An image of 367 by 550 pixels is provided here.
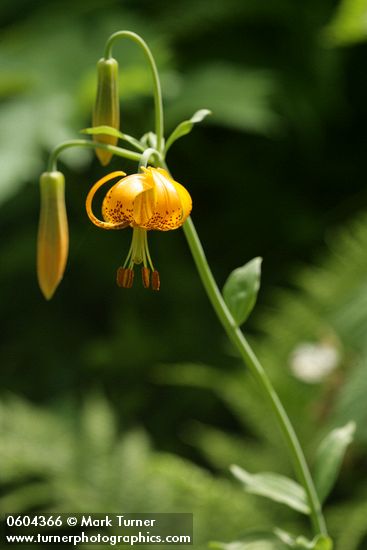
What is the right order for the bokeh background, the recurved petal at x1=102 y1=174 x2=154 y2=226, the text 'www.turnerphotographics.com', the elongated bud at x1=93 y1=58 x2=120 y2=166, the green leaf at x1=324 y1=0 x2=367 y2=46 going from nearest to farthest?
the recurved petal at x1=102 y1=174 x2=154 y2=226 < the elongated bud at x1=93 y1=58 x2=120 y2=166 < the green leaf at x1=324 y1=0 x2=367 y2=46 < the text 'www.turnerphotographics.com' < the bokeh background

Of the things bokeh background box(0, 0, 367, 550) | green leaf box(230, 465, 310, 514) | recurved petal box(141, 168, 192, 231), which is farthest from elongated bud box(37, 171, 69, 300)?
bokeh background box(0, 0, 367, 550)

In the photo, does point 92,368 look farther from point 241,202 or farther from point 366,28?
point 366,28

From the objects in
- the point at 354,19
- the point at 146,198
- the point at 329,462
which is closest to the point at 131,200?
the point at 146,198

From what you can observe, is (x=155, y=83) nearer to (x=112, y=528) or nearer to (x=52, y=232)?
(x=52, y=232)

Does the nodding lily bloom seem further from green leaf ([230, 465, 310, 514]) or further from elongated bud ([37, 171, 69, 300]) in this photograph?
green leaf ([230, 465, 310, 514])

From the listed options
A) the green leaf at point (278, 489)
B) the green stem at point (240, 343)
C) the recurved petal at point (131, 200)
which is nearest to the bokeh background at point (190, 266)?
the green leaf at point (278, 489)
